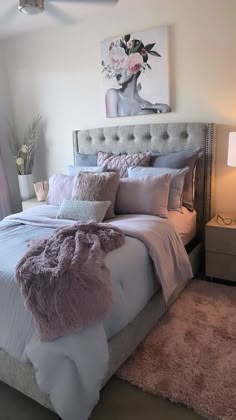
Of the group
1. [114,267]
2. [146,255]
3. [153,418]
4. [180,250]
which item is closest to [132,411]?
[153,418]

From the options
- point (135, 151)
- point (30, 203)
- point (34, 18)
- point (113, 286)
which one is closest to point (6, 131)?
point (30, 203)

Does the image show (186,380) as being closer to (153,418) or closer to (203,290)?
(153,418)

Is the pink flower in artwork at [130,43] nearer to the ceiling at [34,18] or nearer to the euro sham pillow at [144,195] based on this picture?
the ceiling at [34,18]

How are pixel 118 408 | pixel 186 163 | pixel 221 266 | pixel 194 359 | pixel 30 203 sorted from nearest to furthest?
pixel 118 408 → pixel 194 359 → pixel 221 266 → pixel 186 163 → pixel 30 203

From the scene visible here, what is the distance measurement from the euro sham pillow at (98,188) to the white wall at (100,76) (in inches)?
37.6

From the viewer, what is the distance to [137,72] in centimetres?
304

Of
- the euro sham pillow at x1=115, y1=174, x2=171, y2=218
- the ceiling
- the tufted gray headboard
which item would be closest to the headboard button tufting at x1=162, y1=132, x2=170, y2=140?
the tufted gray headboard

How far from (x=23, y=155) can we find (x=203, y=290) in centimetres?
265

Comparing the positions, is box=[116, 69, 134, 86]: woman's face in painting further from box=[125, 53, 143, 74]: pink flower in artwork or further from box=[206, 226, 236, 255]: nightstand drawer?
box=[206, 226, 236, 255]: nightstand drawer

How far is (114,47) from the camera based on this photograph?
10.2 ft

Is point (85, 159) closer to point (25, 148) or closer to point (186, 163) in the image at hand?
point (25, 148)

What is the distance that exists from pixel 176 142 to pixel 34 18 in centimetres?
196

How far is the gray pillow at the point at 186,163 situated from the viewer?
9.04 feet

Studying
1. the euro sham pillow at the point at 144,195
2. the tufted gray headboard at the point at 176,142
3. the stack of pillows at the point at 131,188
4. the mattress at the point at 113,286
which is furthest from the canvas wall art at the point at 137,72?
the mattress at the point at 113,286
